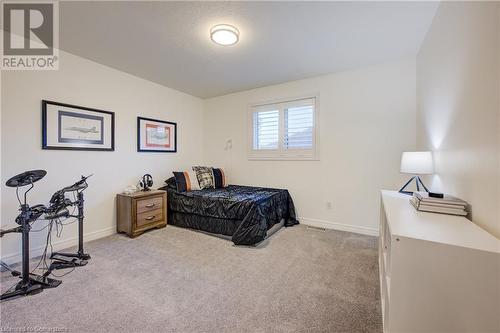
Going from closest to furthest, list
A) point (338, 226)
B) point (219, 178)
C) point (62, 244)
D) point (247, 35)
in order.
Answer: point (247, 35) < point (62, 244) < point (338, 226) < point (219, 178)

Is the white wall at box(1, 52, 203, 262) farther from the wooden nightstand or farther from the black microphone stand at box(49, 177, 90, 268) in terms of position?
the black microphone stand at box(49, 177, 90, 268)

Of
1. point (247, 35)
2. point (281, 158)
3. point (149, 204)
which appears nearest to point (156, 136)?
point (149, 204)

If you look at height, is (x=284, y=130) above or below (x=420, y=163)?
above

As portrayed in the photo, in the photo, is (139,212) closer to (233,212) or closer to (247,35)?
(233,212)

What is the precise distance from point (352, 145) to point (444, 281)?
254 centimetres

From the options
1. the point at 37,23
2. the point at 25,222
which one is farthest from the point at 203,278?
the point at 37,23

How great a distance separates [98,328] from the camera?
1.38m

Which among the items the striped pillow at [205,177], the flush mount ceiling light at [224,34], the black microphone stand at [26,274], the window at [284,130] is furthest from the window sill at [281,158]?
the black microphone stand at [26,274]

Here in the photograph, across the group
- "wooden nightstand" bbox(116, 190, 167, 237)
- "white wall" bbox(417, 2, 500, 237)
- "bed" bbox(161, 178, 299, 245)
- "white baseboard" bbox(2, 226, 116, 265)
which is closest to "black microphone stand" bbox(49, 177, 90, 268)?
"white baseboard" bbox(2, 226, 116, 265)

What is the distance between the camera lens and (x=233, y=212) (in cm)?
293

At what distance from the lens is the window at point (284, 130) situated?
3547 millimetres

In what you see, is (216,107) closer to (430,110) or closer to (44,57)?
(44,57)

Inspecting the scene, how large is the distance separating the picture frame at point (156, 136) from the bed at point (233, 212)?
64 cm

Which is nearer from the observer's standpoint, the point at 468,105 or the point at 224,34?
the point at 468,105
